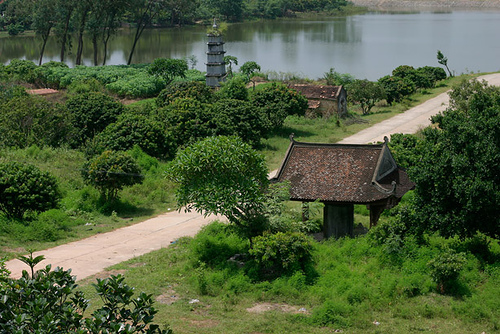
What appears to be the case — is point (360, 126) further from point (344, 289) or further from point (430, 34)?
point (430, 34)

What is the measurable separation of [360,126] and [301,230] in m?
23.8

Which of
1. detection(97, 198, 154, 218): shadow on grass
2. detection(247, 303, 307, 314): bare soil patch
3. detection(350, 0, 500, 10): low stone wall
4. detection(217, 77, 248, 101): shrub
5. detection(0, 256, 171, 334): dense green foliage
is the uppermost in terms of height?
detection(350, 0, 500, 10): low stone wall

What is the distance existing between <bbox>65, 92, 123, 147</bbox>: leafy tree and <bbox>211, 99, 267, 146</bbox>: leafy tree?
5713mm

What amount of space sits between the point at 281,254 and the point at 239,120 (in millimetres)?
18629

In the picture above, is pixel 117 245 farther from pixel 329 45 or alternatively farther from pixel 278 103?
pixel 329 45

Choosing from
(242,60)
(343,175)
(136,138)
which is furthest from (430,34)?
(343,175)

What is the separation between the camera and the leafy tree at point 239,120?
115 ft

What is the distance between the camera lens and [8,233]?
21.9 meters

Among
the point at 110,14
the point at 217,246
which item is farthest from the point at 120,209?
the point at 110,14

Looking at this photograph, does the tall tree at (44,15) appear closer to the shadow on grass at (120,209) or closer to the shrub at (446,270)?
the shadow on grass at (120,209)

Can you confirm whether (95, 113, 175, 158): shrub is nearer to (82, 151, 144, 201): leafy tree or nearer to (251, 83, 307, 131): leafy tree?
(82, 151, 144, 201): leafy tree

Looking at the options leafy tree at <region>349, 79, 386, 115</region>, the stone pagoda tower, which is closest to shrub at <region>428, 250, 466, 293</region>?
leafy tree at <region>349, 79, 386, 115</region>

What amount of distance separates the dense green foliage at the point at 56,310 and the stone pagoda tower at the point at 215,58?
40988 millimetres

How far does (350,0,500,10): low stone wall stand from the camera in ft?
426
